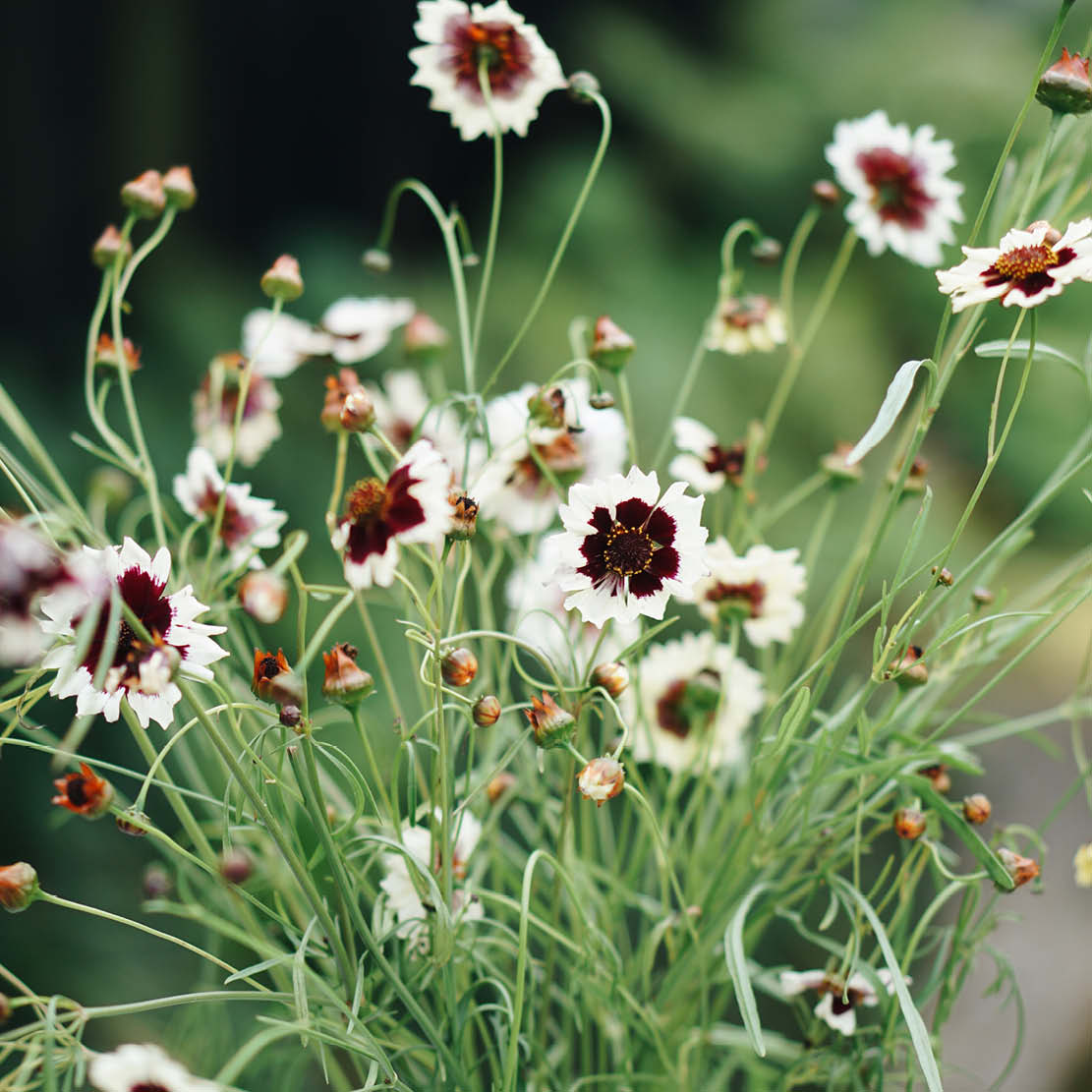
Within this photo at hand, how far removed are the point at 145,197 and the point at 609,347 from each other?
0.16 meters

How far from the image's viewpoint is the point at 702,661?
0.38 m

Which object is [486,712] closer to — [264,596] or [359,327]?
[264,596]

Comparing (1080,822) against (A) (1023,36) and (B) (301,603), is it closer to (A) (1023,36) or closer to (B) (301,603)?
(B) (301,603)

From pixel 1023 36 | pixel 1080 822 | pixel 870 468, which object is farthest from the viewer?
pixel 1023 36

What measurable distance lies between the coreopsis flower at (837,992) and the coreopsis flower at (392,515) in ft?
0.56

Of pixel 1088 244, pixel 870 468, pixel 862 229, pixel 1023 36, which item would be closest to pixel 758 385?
pixel 870 468

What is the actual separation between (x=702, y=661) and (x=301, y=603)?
0.17 metres

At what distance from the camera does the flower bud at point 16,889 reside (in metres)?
0.25

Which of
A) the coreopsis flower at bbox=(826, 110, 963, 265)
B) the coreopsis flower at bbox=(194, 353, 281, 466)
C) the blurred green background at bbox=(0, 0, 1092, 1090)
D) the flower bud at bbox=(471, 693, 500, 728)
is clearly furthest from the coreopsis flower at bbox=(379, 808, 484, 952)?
the blurred green background at bbox=(0, 0, 1092, 1090)

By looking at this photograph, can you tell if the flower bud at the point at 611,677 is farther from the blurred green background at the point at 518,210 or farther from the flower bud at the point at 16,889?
the blurred green background at the point at 518,210

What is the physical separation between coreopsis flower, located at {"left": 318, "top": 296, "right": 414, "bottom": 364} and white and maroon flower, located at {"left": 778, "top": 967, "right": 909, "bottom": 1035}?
0.84 ft

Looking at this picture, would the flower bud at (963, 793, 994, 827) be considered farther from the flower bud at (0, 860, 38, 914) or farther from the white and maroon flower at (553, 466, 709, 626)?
the flower bud at (0, 860, 38, 914)

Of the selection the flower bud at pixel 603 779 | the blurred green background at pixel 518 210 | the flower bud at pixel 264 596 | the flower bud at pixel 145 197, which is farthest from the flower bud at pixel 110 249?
the blurred green background at pixel 518 210

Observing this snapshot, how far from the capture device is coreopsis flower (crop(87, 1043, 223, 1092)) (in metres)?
0.19
